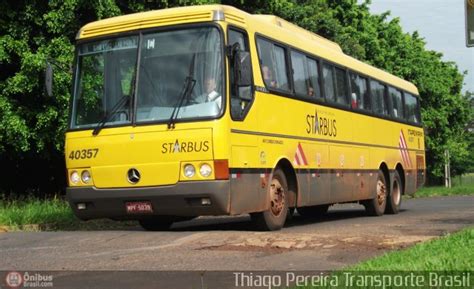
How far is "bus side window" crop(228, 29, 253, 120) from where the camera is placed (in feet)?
35.2

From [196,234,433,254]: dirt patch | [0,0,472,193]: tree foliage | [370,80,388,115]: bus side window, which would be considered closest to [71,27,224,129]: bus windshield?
[0,0,472,193]: tree foliage

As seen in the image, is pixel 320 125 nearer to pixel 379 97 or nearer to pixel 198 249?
pixel 379 97

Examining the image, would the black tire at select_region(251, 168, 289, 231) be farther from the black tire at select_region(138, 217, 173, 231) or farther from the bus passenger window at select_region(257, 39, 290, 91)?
the black tire at select_region(138, 217, 173, 231)

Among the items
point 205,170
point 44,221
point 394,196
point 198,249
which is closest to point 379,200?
point 394,196

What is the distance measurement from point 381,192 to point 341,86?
3.56m

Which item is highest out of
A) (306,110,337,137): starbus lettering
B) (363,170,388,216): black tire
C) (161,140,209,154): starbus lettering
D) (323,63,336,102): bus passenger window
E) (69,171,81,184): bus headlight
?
(323,63,336,102): bus passenger window

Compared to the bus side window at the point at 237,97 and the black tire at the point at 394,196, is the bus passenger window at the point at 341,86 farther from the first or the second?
the bus side window at the point at 237,97

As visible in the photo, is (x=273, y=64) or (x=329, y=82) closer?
(x=273, y=64)

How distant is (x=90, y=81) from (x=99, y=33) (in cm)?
78

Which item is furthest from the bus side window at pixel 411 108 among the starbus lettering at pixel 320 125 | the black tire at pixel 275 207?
the black tire at pixel 275 207

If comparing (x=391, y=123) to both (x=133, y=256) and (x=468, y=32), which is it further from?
(x=133, y=256)

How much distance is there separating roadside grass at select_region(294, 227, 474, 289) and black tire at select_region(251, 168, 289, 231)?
340 cm

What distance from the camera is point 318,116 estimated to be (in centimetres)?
1395

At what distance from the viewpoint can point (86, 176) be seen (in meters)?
11.3
